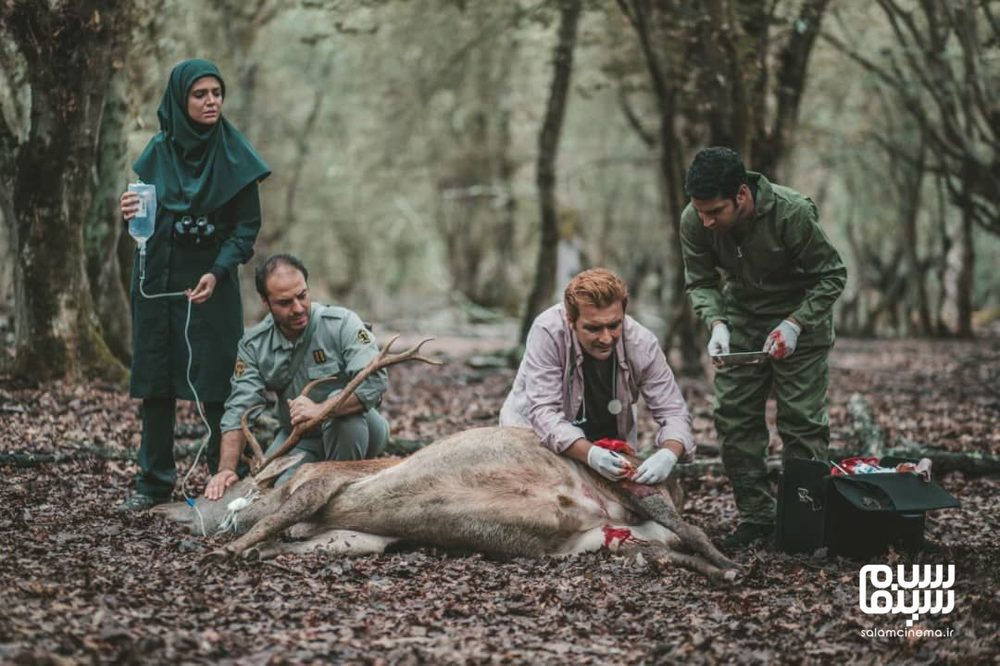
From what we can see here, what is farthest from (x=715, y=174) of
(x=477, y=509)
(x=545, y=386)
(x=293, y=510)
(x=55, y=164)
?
(x=55, y=164)

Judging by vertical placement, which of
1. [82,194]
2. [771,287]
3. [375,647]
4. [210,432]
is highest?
[82,194]

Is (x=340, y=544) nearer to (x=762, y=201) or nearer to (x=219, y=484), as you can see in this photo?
(x=219, y=484)

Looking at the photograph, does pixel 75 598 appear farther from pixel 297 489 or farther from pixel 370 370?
pixel 370 370

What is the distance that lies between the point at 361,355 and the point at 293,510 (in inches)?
40.3

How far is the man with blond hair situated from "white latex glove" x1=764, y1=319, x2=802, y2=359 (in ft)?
1.63

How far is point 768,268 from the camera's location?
574cm

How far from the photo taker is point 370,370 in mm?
5668

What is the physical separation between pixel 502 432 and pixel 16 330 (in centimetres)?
528

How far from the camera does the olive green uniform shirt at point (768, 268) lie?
564 cm

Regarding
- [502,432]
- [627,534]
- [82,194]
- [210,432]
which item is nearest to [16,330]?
[82,194]

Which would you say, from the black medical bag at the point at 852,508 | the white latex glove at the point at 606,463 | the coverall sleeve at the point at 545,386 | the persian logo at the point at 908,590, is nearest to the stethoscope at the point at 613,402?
the coverall sleeve at the point at 545,386

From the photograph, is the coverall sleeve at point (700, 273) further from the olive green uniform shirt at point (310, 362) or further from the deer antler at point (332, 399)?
the olive green uniform shirt at point (310, 362)

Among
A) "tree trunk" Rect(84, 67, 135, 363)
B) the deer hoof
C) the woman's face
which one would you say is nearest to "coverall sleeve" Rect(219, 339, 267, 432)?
the deer hoof

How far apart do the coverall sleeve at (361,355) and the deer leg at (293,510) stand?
61 cm
